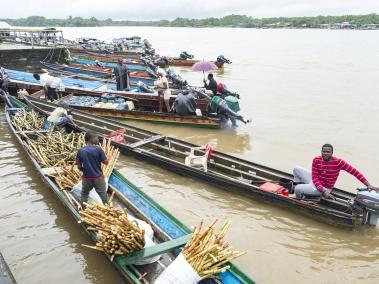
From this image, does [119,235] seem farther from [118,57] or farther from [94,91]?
[118,57]

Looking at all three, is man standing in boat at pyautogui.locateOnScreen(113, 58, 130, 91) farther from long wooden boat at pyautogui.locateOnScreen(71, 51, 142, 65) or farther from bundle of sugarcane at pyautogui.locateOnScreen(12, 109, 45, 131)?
long wooden boat at pyautogui.locateOnScreen(71, 51, 142, 65)

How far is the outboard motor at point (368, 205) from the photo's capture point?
5840 millimetres

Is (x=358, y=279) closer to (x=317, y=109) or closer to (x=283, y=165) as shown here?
(x=283, y=165)

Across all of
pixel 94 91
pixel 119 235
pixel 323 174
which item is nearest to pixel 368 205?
pixel 323 174

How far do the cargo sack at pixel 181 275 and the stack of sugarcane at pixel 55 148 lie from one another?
4.25 m

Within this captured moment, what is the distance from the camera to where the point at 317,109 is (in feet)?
51.7

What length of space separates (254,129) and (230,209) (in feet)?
19.2

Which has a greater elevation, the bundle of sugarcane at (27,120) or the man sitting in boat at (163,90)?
the man sitting in boat at (163,90)

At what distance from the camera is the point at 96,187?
19.3ft

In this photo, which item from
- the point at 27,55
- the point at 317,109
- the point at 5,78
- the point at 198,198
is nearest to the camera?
the point at 198,198

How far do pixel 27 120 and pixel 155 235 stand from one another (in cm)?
740

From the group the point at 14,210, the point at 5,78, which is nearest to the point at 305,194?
the point at 14,210

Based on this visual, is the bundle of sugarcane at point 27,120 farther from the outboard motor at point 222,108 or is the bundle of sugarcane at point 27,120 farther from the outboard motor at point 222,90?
the outboard motor at point 222,90

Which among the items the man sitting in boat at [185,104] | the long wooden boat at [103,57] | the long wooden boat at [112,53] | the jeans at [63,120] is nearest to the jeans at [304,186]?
the man sitting in boat at [185,104]
